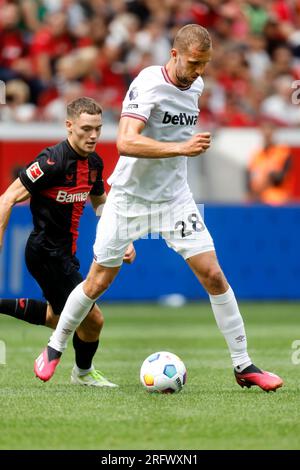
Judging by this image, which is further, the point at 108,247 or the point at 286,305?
the point at 286,305

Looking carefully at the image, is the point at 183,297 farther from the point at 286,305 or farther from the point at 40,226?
the point at 40,226

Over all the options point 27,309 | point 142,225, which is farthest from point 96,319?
point 27,309

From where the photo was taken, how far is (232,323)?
7.58 metres

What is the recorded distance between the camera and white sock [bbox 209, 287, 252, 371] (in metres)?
7.57

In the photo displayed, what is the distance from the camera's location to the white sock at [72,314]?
7.68 meters

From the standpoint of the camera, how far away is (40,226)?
8.24m

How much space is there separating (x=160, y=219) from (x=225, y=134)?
10333 mm

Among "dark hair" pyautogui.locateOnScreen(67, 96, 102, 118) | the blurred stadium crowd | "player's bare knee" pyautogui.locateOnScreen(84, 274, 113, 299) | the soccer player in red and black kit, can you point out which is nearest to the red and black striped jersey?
the soccer player in red and black kit

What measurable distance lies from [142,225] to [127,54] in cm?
1134

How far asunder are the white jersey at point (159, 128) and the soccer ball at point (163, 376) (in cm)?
115

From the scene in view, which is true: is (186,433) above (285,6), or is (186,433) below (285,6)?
below

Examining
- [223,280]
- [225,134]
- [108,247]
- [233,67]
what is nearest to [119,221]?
[108,247]

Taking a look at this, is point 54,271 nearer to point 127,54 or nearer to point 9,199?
point 9,199

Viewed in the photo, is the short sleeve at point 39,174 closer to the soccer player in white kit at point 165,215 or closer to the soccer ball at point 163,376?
the soccer player in white kit at point 165,215
